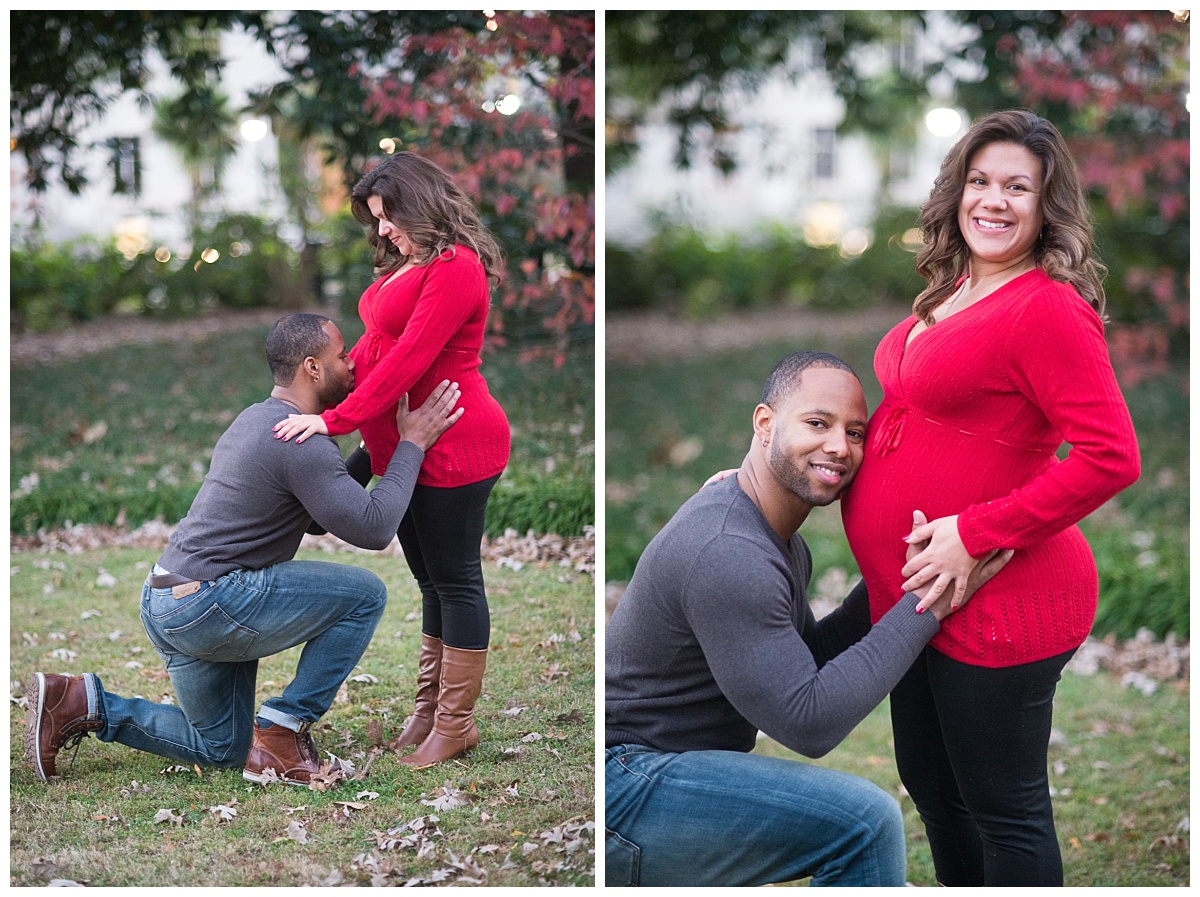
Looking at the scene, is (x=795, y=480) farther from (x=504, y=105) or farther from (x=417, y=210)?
(x=504, y=105)

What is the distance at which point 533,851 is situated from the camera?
2.73 metres

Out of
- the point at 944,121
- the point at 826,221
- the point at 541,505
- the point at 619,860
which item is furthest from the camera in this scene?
the point at 826,221

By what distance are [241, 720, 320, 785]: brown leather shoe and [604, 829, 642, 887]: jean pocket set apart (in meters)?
0.78

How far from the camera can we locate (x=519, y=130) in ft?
10.4

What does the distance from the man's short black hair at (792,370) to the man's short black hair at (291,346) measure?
3.53ft

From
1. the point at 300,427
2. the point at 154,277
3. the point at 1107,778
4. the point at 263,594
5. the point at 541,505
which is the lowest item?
the point at 1107,778

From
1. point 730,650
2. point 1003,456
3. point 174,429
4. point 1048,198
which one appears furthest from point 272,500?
point 1048,198

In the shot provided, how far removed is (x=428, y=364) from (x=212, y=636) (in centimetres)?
85

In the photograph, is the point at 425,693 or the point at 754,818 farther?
the point at 425,693

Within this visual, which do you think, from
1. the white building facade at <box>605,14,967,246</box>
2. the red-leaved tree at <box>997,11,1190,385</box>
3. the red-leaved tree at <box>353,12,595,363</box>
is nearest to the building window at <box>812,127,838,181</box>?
the white building facade at <box>605,14,967,246</box>

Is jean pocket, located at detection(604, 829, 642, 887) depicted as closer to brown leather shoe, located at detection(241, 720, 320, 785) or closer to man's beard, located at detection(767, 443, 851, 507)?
brown leather shoe, located at detection(241, 720, 320, 785)

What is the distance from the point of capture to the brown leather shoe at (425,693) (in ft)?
9.15

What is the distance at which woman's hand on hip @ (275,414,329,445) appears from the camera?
2.49 m

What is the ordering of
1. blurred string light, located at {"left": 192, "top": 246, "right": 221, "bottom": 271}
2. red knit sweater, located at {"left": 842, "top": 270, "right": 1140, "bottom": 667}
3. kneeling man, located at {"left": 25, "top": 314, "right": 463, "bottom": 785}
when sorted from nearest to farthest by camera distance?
red knit sweater, located at {"left": 842, "top": 270, "right": 1140, "bottom": 667} → kneeling man, located at {"left": 25, "top": 314, "right": 463, "bottom": 785} → blurred string light, located at {"left": 192, "top": 246, "right": 221, "bottom": 271}
